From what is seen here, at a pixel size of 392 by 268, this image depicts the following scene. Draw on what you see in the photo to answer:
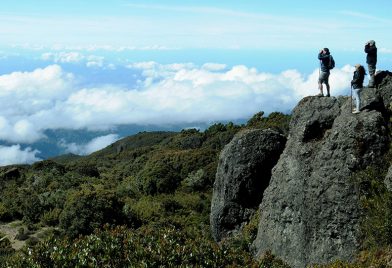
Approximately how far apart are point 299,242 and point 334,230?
184cm

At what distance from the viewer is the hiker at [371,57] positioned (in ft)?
64.6

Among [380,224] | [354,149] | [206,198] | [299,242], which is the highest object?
[354,149]

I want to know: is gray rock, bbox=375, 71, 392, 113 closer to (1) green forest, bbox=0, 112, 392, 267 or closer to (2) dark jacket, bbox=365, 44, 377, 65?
(2) dark jacket, bbox=365, 44, 377, 65

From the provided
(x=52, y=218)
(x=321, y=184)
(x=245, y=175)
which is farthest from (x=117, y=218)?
(x=321, y=184)

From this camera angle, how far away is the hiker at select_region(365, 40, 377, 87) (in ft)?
64.6

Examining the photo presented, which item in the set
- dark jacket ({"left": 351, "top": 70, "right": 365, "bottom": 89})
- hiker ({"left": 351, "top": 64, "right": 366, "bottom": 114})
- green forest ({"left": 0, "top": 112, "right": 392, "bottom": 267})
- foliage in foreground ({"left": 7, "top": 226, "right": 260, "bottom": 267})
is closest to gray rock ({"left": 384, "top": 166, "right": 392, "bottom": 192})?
green forest ({"left": 0, "top": 112, "right": 392, "bottom": 267})

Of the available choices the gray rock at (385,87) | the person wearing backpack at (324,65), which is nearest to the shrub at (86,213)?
the person wearing backpack at (324,65)

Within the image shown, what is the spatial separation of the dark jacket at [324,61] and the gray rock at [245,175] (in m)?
4.89

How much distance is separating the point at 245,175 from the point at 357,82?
8.34m

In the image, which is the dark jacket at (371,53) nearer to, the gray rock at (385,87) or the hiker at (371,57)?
the hiker at (371,57)

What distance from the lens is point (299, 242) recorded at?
1834 cm

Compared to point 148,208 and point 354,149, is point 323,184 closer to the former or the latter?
point 354,149

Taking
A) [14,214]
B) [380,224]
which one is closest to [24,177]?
[14,214]

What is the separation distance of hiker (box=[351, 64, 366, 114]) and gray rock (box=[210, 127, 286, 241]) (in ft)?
21.7
